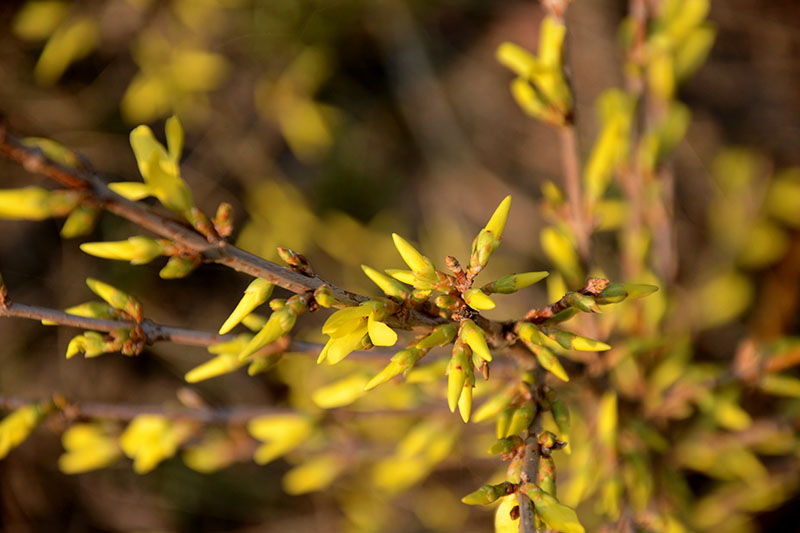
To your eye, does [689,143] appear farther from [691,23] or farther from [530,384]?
[530,384]

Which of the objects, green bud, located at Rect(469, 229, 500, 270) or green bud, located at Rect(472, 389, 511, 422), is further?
green bud, located at Rect(472, 389, 511, 422)

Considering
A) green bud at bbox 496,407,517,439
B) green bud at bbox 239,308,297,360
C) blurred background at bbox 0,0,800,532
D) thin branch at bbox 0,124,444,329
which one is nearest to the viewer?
thin branch at bbox 0,124,444,329

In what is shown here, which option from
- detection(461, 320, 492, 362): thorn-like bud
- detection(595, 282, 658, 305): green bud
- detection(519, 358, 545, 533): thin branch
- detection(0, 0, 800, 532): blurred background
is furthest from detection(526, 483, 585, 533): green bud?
detection(0, 0, 800, 532): blurred background

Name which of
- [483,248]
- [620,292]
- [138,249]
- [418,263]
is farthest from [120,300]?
[620,292]

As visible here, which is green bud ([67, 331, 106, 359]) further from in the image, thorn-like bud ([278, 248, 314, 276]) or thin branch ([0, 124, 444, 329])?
thorn-like bud ([278, 248, 314, 276])

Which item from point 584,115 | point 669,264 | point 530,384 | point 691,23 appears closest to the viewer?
point 530,384

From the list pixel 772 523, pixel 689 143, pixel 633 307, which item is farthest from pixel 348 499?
pixel 689 143

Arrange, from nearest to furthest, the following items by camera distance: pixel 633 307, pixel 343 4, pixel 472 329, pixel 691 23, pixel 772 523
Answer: pixel 472 329 → pixel 691 23 → pixel 633 307 → pixel 772 523 → pixel 343 4
